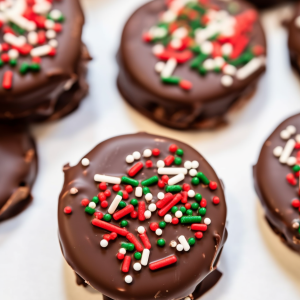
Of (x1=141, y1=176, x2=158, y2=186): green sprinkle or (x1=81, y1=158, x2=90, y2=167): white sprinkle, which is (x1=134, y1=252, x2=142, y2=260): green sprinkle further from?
(x1=81, y1=158, x2=90, y2=167): white sprinkle

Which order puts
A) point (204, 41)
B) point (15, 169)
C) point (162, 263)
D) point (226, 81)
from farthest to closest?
point (204, 41), point (226, 81), point (15, 169), point (162, 263)

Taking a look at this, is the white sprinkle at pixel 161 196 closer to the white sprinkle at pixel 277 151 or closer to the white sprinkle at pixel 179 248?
the white sprinkle at pixel 179 248

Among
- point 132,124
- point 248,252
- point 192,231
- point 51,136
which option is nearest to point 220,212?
point 192,231

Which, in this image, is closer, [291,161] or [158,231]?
[158,231]

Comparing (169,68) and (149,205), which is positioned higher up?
(169,68)

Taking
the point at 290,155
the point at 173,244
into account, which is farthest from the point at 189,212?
the point at 290,155

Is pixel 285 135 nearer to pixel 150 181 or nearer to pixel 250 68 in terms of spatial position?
pixel 250 68

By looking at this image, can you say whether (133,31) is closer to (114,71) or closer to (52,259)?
(114,71)

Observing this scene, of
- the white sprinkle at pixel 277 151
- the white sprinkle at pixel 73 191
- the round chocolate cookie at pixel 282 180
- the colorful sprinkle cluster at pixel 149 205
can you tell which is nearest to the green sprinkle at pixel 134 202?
the colorful sprinkle cluster at pixel 149 205
